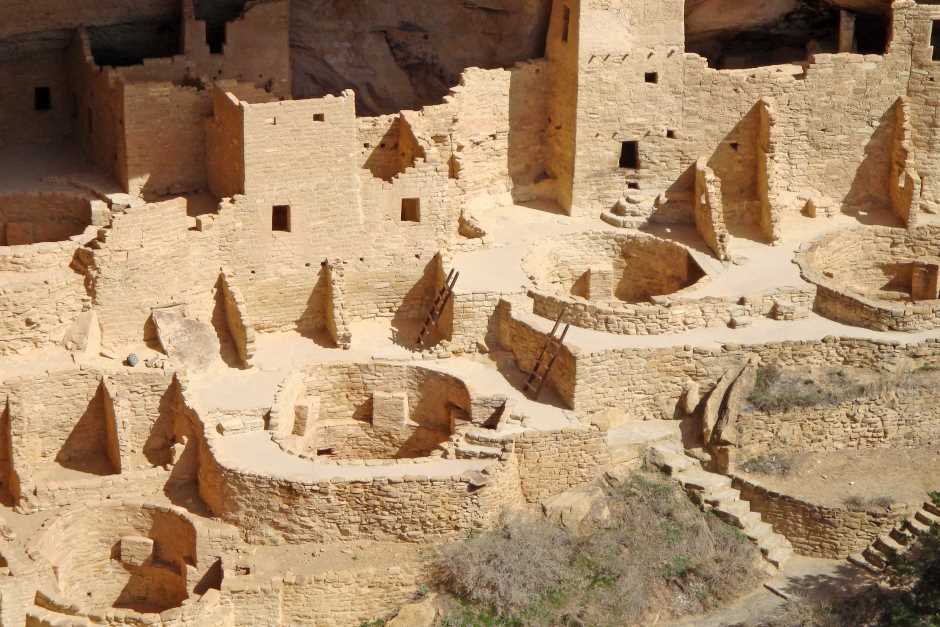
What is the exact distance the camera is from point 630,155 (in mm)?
47844

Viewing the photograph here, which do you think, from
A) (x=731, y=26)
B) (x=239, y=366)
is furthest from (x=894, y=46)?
(x=239, y=366)

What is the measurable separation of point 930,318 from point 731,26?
803 centimetres

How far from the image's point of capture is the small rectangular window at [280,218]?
44112 mm

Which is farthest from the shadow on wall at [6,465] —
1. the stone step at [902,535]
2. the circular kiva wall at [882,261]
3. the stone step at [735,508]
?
the circular kiva wall at [882,261]

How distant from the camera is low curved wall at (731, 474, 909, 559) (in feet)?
137

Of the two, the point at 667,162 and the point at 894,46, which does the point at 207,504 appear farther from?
the point at 894,46

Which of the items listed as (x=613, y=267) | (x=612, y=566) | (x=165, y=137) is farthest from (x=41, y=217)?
(x=612, y=566)

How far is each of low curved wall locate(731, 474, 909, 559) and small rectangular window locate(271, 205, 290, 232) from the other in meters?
9.55

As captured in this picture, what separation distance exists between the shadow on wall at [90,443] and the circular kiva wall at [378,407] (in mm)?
3419

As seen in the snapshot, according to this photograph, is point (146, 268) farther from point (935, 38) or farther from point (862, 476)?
point (935, 38)

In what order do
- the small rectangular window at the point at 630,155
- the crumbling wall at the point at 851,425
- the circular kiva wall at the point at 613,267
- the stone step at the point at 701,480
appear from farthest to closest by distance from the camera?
the small rectangular window at the point at 630,155
the circular kiva wall at the point at 613,267
the crumbling wall at the point at 851,425
the stone step at the point at 701,480

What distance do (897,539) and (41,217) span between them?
16.6 meters

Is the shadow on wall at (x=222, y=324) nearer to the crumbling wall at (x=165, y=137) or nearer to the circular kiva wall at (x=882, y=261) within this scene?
the crumbling wall at (x=165, y=137)

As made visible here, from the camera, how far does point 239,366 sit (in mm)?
43000
